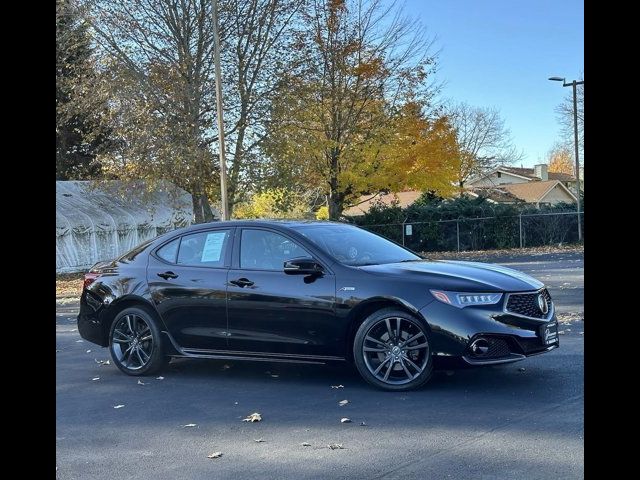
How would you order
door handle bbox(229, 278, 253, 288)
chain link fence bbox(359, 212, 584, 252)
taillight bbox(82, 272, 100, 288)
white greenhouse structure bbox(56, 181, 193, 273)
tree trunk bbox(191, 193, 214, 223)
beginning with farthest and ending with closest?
chain link fence bbox(359, 212, 584, 252) < white greenhouse structure bbox(56, 181, 193, 273) < tree trunk bbox(191, 193, 214, 223) < taillight bbox(82, 272, 100, 288) < door handle bbox(229, 278, 253, 288)

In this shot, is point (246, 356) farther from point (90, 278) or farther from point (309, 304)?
point (90, 278)

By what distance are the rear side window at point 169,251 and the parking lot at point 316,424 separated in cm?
125

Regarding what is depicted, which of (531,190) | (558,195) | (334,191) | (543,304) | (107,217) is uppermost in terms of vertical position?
(531,190)

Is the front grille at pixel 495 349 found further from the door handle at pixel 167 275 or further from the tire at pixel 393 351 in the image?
the door handle at pixel 167 275

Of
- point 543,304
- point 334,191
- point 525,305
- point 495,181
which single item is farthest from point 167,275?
point 495,181

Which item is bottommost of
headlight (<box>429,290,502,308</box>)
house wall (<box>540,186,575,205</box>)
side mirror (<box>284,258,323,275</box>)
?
headlight (<box>429,290,502,308</box>)

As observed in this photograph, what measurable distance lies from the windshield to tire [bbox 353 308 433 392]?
672 mm

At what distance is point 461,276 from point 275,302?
175 centimetres

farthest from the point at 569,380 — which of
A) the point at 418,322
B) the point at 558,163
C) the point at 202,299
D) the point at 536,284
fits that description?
the point at 558,163

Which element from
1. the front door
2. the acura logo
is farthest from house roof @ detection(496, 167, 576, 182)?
the front door

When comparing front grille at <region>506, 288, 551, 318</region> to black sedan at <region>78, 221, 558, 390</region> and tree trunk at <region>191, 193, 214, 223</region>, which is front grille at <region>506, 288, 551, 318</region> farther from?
tree trunk at <region>191, 193, 214, 223</region>

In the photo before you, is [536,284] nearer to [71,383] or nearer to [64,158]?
[71,383]

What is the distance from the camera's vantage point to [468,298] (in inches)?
240

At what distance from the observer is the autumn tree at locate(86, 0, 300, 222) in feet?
73.4
